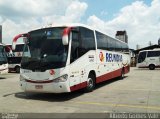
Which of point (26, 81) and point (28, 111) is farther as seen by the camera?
point (26, 81)

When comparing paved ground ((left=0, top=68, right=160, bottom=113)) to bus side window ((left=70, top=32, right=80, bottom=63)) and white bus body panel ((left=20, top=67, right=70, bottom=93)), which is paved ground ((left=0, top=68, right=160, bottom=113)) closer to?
white bus body panel ((left=20, top=67, right=70, bottom=93))

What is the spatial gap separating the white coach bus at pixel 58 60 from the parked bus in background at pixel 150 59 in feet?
76.2

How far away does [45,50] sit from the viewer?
12.0 meters

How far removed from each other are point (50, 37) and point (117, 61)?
9.21 metres

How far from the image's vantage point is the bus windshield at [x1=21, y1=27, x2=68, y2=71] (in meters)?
11.6

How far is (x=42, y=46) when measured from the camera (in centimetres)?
1212

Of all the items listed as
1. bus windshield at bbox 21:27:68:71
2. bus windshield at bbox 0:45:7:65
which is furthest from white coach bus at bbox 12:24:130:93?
bus windshield at bbox 0:45:7:65

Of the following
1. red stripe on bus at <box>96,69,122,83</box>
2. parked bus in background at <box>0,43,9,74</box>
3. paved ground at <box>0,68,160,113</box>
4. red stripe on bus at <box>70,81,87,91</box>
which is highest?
parked bus in background at <box>0,43,9,74</box>

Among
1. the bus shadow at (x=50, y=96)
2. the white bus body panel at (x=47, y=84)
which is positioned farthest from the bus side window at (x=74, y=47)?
the bus shadow at (x=50, y=96)

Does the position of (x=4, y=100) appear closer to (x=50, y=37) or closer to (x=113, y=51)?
(x=50, y=37)

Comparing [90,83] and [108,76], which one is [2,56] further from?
[90,83]

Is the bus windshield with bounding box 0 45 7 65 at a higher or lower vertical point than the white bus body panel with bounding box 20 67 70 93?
higher

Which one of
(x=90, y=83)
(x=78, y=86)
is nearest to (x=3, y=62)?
(x=90, y=83)

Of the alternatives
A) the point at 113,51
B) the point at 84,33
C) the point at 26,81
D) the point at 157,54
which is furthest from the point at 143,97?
the point at 157,54
